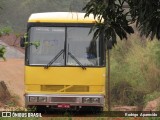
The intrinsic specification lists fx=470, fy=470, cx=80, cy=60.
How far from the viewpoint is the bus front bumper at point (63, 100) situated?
11.5 meters

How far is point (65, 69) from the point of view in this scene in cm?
1165

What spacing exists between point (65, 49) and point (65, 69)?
Result: 1.67ft

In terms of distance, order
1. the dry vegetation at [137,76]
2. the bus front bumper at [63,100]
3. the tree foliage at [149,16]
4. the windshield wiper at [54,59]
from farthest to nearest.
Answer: the dry vegetation at [137,76] < the windshield wiper at [54,59] < the bus front bumper at [63,100] < the tree foliage at [149,16]

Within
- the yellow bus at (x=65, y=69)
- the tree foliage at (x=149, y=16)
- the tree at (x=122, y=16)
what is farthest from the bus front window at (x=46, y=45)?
the tree foliage at (x=149, y=16)

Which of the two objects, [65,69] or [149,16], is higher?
[149,16]

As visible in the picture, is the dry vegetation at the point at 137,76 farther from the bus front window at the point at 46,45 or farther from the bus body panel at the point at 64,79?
the bus front window at the point at 46,45

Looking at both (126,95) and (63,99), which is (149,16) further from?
(126,95)

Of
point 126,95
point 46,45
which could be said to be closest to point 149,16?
point 46,45

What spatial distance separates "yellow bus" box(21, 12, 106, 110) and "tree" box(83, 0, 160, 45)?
643 centimetres

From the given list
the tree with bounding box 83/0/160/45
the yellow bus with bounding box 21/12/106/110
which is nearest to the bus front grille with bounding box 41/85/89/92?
the yellow bus with bounding box 21/12/106/110

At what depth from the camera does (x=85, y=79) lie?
11609mm

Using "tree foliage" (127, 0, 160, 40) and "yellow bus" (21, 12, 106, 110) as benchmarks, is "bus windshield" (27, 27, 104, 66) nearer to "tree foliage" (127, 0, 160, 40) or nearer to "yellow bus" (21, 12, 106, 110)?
"yellow bus" (21, 12, 106, 110)

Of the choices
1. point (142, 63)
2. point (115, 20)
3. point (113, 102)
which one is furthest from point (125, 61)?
point (115, 20)

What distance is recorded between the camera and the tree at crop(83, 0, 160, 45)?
4.41m
